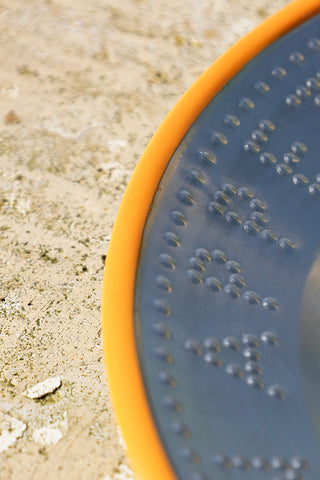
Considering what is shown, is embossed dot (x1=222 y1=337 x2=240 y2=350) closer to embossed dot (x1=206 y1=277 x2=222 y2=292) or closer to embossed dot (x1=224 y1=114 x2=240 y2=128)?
embossed dot (x1=206 y1=277 x2=222 y2=292)

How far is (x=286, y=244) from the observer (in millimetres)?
760

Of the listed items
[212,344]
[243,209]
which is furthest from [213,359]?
[243,209]

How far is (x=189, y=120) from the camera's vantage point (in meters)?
0.78

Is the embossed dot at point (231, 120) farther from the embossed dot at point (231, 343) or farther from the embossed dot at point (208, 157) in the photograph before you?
the embossed dot at point (231, 343)

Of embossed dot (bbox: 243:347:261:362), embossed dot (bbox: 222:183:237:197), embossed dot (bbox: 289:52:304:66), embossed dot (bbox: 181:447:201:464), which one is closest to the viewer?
embossed dot (bbox: 181:447:201:464)

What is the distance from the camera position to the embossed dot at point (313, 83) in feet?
2.84

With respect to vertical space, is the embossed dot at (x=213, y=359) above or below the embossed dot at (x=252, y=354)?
below

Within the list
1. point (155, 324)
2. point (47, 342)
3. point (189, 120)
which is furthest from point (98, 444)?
point (189, 120)

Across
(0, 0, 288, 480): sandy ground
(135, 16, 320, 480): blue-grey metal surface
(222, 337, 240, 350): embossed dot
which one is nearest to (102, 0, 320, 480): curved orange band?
(135, 16, 320, 480): blue-grey metal surface

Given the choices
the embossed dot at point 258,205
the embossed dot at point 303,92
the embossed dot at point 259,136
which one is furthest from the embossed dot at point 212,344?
the embossed dot at point 303,92

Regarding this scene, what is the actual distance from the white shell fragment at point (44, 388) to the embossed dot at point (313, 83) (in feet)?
2.03

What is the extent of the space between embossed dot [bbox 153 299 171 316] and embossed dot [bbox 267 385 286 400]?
5.6 inches

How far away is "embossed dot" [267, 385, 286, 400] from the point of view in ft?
2.10

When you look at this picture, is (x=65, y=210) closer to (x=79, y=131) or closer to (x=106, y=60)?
(x=79, y=131)
